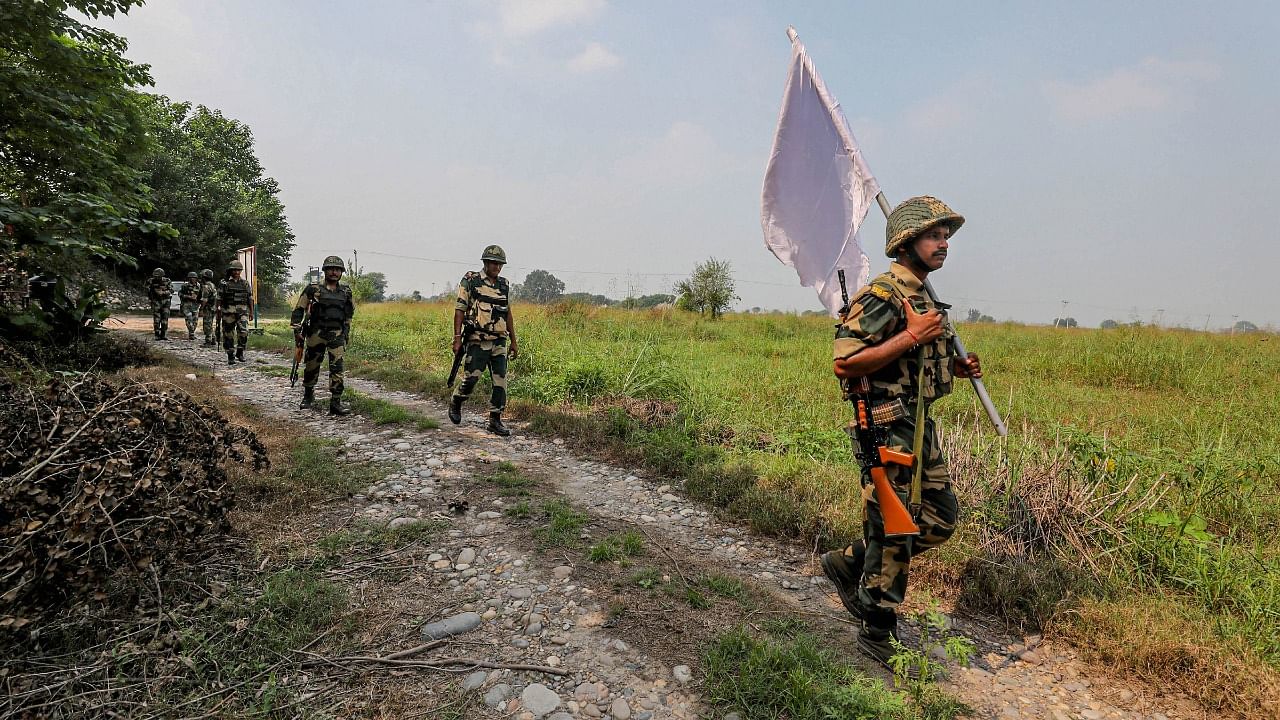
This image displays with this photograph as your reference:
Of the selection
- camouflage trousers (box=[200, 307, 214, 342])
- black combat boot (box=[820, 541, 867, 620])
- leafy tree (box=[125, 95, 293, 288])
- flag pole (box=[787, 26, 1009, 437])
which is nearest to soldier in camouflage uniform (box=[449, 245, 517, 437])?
flag pole (box=[787, 26, 1009, 437])

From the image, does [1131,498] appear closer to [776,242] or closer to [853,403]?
[853,403]

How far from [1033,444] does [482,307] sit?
5192 millimetres

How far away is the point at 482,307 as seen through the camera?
20.9ft

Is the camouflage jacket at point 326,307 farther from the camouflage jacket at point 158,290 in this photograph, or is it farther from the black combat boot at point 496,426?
the camouflage jacket at point 158,290

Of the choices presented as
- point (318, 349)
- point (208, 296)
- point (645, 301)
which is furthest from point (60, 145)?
point (645, 301)

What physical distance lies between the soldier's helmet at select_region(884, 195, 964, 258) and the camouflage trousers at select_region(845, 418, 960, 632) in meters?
0.81

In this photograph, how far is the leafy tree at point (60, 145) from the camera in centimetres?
522

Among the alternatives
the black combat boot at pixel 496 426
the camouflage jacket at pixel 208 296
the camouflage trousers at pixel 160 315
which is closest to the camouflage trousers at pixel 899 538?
the black combat boot at pixel 496 426

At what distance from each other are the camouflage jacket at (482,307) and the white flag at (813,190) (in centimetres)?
369

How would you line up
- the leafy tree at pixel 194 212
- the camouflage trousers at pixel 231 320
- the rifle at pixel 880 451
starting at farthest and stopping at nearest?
the leafy tree at pixel 194 212 → the camouflage trousers at pixel 231 320 → the rifle at pixel 880 451

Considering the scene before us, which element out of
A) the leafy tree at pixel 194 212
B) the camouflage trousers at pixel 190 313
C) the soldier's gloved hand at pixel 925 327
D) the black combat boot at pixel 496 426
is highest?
the leafy tree at pixel 194 212

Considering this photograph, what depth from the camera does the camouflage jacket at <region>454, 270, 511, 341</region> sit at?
6340 mm

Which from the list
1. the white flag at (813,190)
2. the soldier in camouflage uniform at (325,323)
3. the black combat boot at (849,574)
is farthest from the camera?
the soldier in camouflage uniform at (325,323)

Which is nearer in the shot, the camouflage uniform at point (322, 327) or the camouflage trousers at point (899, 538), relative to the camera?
the camouflage trousers at point (899, 538)
